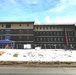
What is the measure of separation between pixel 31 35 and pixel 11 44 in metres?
13.5

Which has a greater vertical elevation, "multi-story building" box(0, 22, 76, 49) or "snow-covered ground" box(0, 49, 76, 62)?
"multi-story building" box(0, 22, 76, 49)

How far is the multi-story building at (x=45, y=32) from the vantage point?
223 feet

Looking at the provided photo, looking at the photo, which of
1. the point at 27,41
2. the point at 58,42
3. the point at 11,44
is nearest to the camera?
→ the point at 11,44

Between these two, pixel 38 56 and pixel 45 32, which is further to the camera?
pixel 45 32

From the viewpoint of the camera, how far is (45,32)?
242 feet

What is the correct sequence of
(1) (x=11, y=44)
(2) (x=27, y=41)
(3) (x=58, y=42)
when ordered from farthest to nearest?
(3) (x=58, y=42), (2) (x=27, y=41), (1) (x=11, y=44)

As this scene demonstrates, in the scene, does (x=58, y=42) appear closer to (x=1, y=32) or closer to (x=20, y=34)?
(x=20, y=34)

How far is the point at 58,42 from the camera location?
72.7 meters

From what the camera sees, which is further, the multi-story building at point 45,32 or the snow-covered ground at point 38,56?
the multi-story building at point 45,32

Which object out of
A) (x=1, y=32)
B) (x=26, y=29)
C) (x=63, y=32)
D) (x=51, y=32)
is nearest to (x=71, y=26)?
(x=63, y=32)

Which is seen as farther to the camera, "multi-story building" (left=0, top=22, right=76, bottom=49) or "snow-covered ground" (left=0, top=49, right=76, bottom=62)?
"multi-story building" (left=0, top=22, right=76, bottom=49)

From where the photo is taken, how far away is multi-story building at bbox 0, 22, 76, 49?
67.9 meters

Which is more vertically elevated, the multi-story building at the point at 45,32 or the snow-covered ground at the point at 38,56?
the multi-story building at the point at 45,32

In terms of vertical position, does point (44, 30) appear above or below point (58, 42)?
above
